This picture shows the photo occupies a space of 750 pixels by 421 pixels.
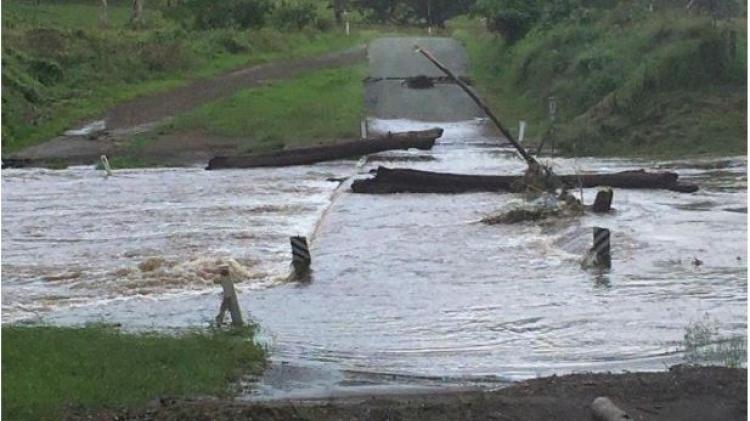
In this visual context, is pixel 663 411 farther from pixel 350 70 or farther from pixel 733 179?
pixel 350 70

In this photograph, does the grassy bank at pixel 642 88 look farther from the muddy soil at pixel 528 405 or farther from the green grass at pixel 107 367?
the muddy soil at pixel 528 405

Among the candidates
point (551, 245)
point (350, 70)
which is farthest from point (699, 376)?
point (350, 70)

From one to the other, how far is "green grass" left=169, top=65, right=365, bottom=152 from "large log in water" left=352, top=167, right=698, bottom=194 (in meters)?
8.80

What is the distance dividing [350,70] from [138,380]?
3975cm

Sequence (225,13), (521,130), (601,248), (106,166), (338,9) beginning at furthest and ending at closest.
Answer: (338,9) < (225,13) < (521,130) < (106,166) < (601,248)

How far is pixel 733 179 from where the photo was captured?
27.5m

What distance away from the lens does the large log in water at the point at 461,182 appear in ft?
85.3

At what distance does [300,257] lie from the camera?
18500 millimetres

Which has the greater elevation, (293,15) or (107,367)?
(107,367)

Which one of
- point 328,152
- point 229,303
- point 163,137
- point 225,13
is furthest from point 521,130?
point 225,13

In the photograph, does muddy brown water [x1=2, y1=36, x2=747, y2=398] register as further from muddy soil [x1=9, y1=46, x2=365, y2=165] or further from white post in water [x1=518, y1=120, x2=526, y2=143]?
white post in water [x1=518, y1=120, x2=526, y2=143]

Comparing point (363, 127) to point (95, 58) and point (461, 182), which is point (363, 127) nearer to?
point (461, 182)

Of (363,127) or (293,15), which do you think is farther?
(293,15)

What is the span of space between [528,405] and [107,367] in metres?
3.56
